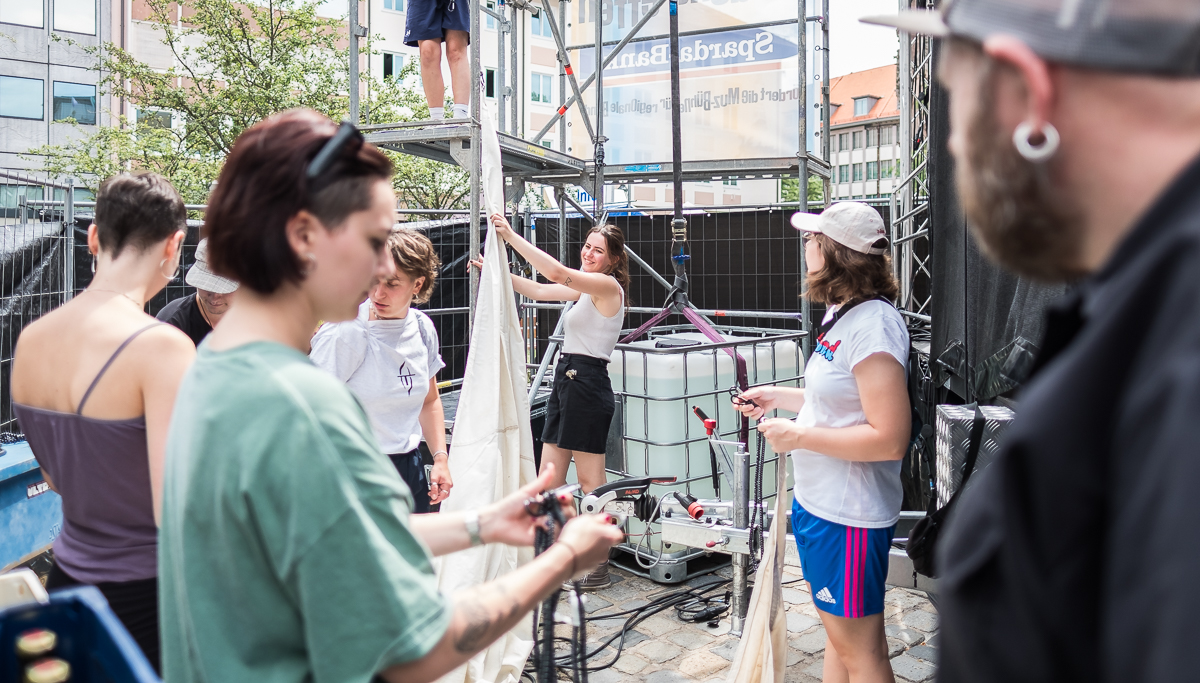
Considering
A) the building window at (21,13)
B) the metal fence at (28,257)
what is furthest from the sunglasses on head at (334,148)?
the building window at (21,13)

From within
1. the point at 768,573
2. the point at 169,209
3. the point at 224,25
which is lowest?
the point at 768,573

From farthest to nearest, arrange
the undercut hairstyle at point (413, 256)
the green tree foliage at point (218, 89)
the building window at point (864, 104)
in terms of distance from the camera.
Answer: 1. the building window at point (864, 104)
2. the green tree foliage at point (218, 89)
3. the undercut hairstyle at point (413, 256)

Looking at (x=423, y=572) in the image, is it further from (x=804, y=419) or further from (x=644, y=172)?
(x=644, y=172)

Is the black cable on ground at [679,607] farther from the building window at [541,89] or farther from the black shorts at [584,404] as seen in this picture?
the building window at [541,89]

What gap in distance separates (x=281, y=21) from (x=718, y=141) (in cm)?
1615

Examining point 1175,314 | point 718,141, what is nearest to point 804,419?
point 1175,314

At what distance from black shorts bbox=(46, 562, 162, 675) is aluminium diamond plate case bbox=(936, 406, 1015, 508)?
2275 millimetres

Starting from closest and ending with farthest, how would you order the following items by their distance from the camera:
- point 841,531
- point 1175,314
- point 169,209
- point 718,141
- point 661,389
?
point 1175,314, point 169,209, point 841,531, point 661,389, point 718,141

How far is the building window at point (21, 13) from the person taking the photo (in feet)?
107

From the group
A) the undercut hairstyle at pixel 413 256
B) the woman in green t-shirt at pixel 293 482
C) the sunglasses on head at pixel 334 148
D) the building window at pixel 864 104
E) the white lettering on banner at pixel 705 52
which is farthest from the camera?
the building window at pixel 864 104

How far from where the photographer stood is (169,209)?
233 centimetres

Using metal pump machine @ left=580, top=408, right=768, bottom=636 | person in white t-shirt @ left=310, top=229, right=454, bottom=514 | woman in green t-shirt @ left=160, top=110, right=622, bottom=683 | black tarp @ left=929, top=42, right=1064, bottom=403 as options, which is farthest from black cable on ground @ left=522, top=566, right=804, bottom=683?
woman in green t-shirt @ left=160, top=110, right=622, bottom=683

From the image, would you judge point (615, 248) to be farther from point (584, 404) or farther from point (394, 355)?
point (394, 355)

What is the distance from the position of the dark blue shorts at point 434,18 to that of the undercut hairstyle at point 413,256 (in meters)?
Answer: 1.91
